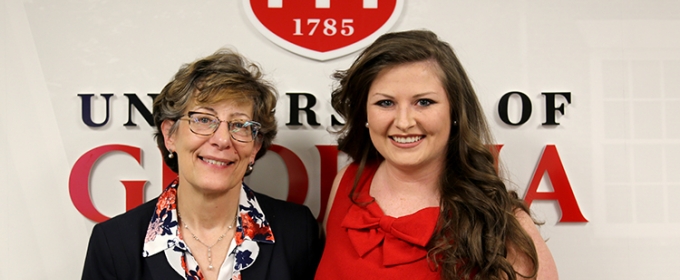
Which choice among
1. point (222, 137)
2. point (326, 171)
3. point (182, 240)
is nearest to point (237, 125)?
point (222, 137)

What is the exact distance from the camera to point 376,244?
1741mm

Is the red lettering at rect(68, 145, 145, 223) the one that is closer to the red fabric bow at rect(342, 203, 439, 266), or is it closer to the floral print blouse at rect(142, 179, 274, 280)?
the floral print blouse at rect(142, 179, 274, 280)

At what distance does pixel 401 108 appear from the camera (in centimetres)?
171

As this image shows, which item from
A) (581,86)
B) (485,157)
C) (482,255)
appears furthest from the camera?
(581,86)

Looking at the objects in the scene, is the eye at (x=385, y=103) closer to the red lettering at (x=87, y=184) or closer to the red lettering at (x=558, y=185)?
the red lettering at (x=558, y=185)

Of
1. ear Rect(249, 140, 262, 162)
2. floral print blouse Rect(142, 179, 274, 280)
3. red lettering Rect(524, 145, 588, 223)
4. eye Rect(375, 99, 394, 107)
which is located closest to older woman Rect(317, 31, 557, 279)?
eye Rect(375, 99, 394, 107)

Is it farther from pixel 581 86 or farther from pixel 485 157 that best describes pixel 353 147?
pixel 581 86

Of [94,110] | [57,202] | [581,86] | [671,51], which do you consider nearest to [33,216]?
[57,202]

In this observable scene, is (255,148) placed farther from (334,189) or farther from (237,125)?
(334,189)

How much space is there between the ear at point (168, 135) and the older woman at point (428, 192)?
26.7 inches

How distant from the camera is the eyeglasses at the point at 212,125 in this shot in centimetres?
181

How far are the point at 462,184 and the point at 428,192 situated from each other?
0.49 ft

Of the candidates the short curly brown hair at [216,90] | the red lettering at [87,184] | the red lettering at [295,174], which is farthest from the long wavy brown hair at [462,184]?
the red lettering at [87,184]

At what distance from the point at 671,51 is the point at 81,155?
271 cm
